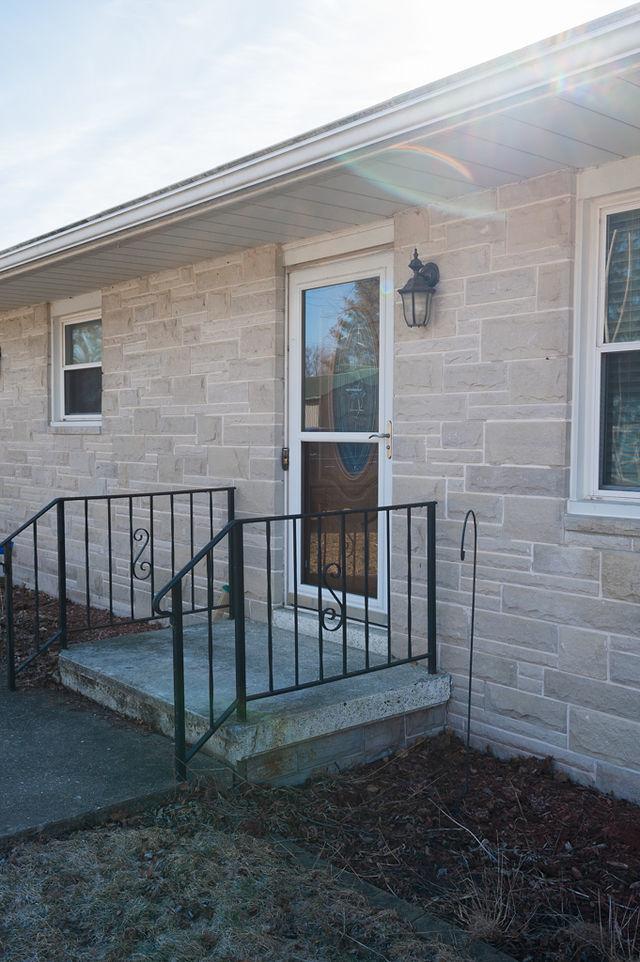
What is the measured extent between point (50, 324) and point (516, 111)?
5521 millimetres

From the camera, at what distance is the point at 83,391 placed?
7.31 m

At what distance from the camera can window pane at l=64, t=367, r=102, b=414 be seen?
711 centimetres

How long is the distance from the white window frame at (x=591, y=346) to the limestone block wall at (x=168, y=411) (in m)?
2.03

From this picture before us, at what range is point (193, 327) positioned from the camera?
570cm

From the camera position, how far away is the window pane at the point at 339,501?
471 cm

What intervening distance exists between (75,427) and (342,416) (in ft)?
10.2

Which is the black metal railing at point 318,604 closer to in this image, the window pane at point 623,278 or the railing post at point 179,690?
the railing post at point 179,690

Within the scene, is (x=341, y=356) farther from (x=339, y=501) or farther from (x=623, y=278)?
(x=623, y=278)

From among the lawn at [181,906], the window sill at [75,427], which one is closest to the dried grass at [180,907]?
the lawn at [181,906]

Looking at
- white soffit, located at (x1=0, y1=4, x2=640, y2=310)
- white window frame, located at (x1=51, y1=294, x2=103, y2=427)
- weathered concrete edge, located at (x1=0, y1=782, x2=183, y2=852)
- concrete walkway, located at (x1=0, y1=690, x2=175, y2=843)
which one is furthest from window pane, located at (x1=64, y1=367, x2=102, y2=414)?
weathered concrete edge, located at (x1=0, y1=782, x2=183, y2=852)

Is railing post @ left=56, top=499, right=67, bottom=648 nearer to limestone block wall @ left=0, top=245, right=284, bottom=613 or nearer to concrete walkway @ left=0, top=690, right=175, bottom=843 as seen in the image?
concrete walkway @ left=0, top=690, right=175, bottom=843

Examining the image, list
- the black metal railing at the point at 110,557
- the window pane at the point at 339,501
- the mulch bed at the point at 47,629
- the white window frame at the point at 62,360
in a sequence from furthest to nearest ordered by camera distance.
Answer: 1. the white window frame at the point at 62,360
2. the black metal railing at the point at 110,557
3. the mulch bed at the point at 47,629
4. the window pane at the point at 339,501

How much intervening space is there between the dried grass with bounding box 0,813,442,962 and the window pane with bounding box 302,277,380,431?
250 cm

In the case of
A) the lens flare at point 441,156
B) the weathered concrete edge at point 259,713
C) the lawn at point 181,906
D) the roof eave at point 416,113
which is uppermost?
the roof eave at point 416,113
